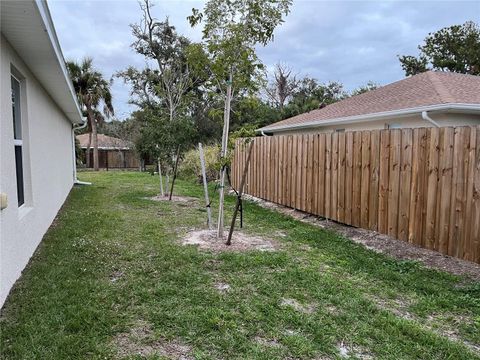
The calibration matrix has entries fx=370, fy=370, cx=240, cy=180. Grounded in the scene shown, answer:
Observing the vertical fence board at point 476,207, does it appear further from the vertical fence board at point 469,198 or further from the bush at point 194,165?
the bush at point 194,165

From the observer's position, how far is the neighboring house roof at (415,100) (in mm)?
7980

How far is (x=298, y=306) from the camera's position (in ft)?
11.2

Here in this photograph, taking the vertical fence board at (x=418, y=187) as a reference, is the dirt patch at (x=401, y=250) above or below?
below

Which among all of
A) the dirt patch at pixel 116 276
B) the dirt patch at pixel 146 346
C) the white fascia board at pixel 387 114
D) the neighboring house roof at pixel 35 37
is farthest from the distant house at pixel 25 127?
the white fascia board at pixel 387 114

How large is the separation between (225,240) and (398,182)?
9.13ft

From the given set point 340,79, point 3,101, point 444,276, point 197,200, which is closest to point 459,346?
point 444,276

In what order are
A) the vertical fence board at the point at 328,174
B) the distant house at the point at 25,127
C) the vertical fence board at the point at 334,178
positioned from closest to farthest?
the distant house at the point at 25,127
the vertical fence board at the point at 334,178
the vertical fence board at the point at 328,174

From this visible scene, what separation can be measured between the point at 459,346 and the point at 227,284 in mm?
2113

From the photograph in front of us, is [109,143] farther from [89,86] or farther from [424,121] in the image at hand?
[424,121]

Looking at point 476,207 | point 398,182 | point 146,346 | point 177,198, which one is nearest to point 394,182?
point 398,182

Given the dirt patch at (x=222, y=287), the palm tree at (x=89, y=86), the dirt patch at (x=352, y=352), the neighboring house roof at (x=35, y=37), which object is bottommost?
the dirt patch at (x=352, y=352)

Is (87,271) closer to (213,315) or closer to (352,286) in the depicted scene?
(213,315)

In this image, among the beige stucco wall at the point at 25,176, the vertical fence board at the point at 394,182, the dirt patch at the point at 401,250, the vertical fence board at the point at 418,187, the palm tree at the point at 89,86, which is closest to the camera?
the beige stucco wall at the point at 25,176

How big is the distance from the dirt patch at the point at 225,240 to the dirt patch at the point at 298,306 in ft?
5.89
